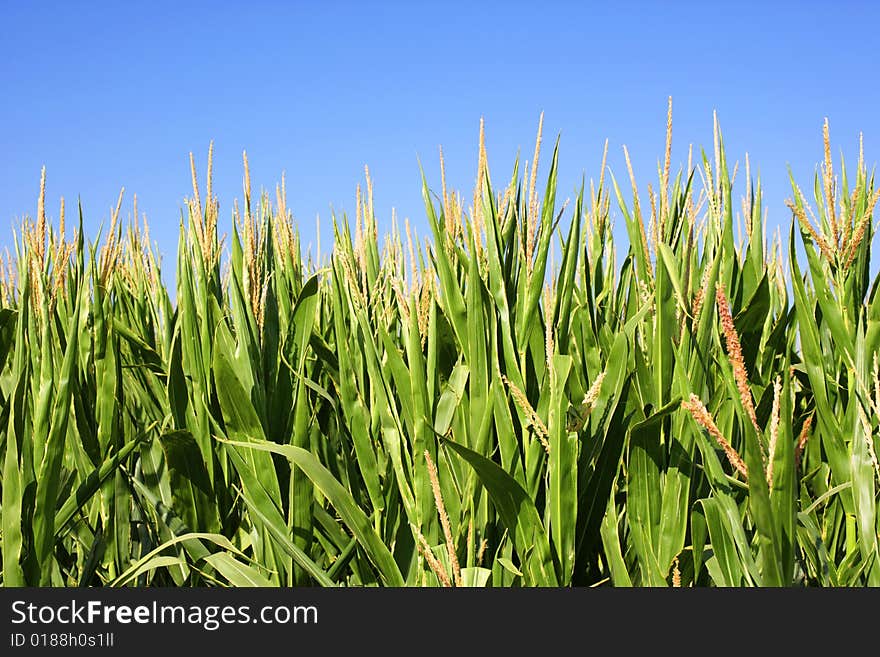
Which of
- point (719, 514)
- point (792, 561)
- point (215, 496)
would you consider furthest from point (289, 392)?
point (792, 561)

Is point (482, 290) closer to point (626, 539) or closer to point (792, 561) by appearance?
point (626, 539)

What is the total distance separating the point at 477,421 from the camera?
4.23 ft

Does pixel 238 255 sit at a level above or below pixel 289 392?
above

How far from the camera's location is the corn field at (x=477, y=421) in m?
1.18

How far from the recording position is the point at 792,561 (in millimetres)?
1036

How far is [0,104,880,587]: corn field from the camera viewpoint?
1.18 m

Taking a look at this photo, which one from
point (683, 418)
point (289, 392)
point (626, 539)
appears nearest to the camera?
point (683, 418)

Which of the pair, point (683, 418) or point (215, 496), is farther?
point (215, 496)

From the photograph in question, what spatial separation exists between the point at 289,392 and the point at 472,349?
1.32ft

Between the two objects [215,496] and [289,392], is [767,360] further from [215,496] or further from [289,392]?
[215,496]

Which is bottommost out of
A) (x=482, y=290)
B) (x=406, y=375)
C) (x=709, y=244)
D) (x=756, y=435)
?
(x=756, y=435)

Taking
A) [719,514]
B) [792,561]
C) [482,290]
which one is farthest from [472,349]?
[792,561]

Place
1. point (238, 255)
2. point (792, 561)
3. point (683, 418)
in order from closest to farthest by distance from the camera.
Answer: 1. point (792, 561)
2. point (683, 418)
3. point (238, 255)

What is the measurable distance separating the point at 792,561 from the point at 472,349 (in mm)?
567
